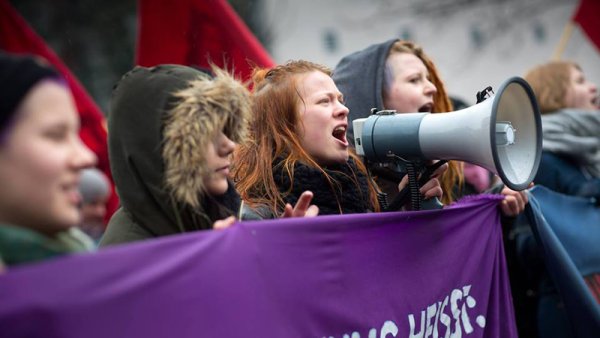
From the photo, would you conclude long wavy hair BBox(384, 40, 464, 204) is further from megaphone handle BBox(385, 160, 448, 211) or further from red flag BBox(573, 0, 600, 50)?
red flag BBox(573, 0, 600, 50)

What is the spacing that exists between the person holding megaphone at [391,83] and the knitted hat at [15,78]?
1.63 meters

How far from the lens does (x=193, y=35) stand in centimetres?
486

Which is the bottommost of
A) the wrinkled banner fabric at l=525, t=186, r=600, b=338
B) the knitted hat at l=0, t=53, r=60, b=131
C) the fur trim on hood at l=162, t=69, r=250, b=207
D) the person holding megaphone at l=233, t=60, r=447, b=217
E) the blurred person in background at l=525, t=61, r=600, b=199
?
the wrinkled banner fabric at l=525, t=186, r=600, b=338

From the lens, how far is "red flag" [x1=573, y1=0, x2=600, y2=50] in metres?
6.19

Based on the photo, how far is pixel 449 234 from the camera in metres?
2.66

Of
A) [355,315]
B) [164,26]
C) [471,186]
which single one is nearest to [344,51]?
[164,26]

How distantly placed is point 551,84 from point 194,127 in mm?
2598

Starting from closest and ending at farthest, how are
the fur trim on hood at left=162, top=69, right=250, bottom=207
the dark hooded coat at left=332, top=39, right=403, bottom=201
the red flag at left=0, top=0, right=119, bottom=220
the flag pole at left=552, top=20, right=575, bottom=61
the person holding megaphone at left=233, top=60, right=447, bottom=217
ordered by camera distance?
the fur trim on hood at left=162, top=69, right=250, bottom=207 < the person holding megaphone at left=233, top=60, right=447, bottom=217 < the dark hooded coat at left=332, top=39, right=403, bottom=201 < the red flag at left=0, top=0, right=119, bottom=220 < the flag pole at left=552, top=20, right=575, bottom=61

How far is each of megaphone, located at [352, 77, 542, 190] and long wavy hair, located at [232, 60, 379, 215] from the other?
0.19 m

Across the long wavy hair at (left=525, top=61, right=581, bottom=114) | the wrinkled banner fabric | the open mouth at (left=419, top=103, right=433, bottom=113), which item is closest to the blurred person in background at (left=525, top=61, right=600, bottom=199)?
the long wavy hair at (left=525, top=61, right=581, bottom=114)

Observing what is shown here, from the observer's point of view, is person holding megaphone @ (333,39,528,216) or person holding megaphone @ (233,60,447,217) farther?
person holding megaphone @ (333,39,528,216)

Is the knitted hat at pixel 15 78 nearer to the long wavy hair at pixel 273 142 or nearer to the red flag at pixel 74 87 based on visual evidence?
the long wavy hair at pixel 273 142

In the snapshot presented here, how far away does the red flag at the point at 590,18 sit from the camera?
20.3ft

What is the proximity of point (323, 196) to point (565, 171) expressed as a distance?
62.3 inches
